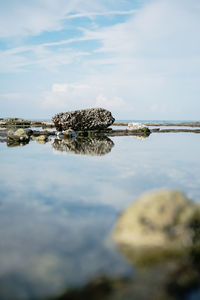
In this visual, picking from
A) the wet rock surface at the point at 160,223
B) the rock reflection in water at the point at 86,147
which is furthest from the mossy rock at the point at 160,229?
the rock reflection in water at the point at 86,147

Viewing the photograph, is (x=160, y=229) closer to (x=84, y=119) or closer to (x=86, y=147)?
(x=86, y=147)

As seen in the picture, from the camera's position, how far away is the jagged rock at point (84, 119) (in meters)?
32.5

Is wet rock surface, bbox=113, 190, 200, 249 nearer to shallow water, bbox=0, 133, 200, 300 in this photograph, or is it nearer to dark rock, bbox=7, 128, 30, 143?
shallow water, bbox=0, 133, 200, 300

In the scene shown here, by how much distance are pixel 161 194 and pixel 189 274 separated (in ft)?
4.41

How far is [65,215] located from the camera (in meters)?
5.52

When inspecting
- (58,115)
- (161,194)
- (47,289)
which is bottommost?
(47,289)

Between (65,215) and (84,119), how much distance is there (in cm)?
2790

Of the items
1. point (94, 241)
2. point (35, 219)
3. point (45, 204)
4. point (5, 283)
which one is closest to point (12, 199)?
point (45, 204)

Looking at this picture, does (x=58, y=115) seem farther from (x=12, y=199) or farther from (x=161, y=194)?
(x=161, y=194)

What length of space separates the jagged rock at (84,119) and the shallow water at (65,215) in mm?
21046

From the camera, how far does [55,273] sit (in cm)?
339

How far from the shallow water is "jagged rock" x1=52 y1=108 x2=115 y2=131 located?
2105 cm

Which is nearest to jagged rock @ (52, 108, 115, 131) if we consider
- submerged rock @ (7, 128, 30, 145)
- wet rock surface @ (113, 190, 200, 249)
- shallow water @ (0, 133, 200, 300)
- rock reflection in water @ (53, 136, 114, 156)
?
submerged rock @ (7, 128, 30, 145)

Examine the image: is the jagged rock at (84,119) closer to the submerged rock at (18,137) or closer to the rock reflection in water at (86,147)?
the submerged rock at (18,137)
